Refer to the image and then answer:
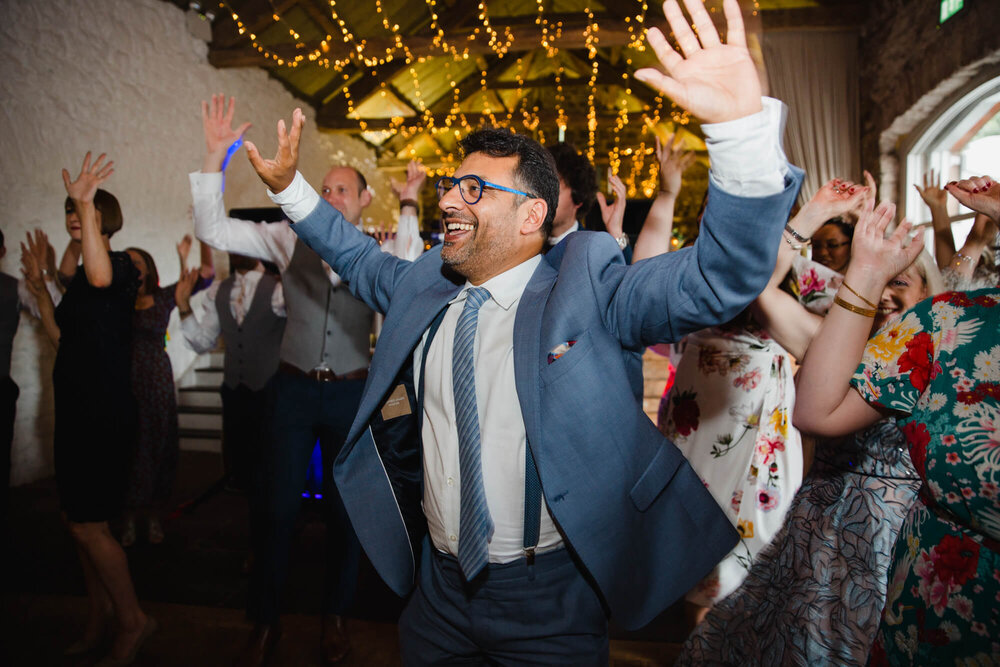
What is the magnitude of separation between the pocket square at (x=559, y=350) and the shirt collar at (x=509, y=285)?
25cm

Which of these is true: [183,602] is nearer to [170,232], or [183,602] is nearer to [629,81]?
[170,232]

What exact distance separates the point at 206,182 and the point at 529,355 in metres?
1.54

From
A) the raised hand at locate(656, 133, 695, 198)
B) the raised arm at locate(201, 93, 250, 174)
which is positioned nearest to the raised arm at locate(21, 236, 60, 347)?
the raised arm at locate(201, 93, 250, 174)

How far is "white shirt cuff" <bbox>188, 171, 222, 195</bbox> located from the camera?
1935mm

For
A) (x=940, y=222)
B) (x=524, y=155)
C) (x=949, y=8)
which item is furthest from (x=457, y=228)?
(x=949, y=8)

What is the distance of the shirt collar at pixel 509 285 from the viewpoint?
1.20 m

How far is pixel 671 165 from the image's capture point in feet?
6.52

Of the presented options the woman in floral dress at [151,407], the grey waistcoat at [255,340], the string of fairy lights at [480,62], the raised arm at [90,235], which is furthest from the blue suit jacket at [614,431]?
the woman in floral dress at [151,407]

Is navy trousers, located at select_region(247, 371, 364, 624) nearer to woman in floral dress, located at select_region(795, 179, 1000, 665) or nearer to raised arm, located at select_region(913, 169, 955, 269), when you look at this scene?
woman in floral dress, located at select_region(795, 179, 1000, 665)

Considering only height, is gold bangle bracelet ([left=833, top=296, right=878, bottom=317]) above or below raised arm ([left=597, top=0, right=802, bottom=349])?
below

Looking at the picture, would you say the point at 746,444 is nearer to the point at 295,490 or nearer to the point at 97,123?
the point at 295,490

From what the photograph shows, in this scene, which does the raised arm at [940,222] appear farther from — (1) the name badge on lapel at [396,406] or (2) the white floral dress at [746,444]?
(1) the name badge on lapel at [396,406]

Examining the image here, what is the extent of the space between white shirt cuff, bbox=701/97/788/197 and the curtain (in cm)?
598

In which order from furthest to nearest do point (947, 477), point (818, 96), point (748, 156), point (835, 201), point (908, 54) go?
1. point (818, 96)
2. point (908, 54)
3. point (835, 201)
4. point (947, 477)
5. point (748, 156)
